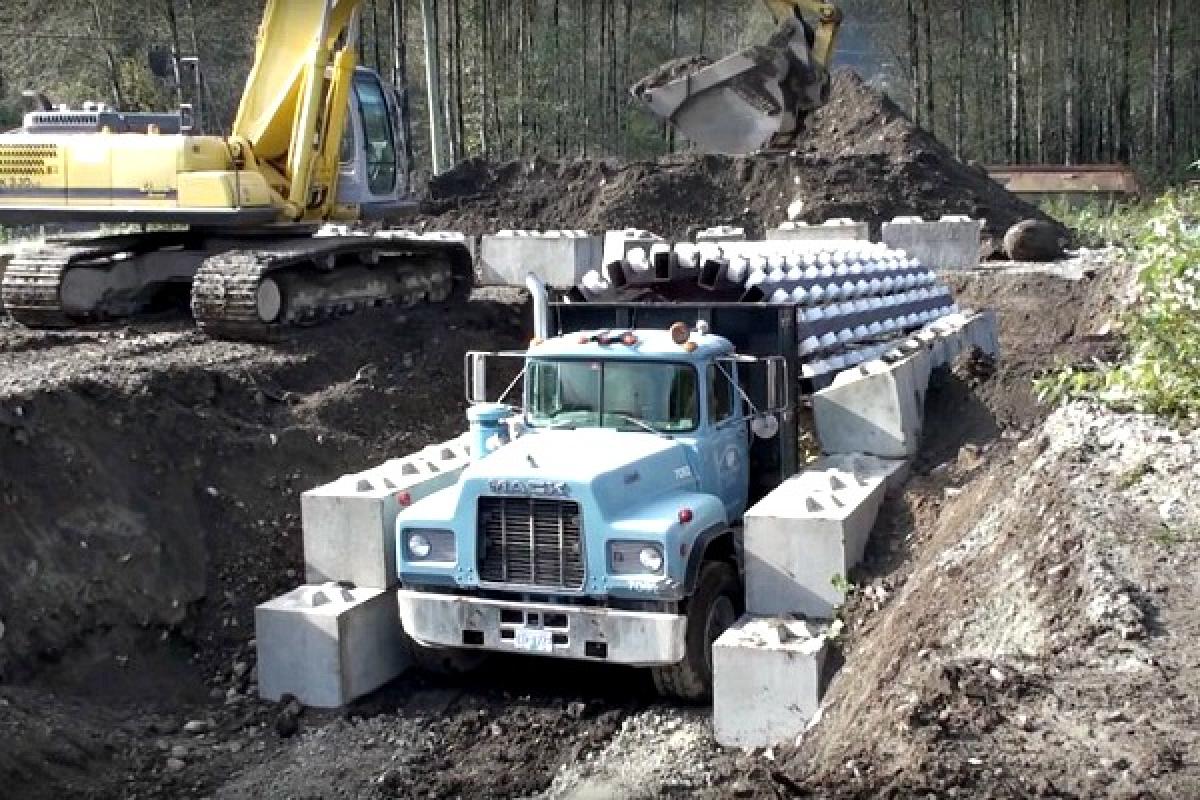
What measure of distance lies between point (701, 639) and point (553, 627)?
873mm

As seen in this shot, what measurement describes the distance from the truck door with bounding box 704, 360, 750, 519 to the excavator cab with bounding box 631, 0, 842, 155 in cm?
1244

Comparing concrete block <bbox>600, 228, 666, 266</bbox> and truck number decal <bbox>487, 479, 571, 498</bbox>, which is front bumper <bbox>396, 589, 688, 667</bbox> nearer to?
truck number decal <bbox>487, 479, 571, 498</bbox>

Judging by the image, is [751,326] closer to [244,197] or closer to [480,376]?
[480,376]

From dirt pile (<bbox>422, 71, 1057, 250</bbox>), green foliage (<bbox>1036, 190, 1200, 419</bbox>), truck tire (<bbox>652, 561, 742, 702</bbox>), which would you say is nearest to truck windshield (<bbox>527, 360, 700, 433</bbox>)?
truck tire (<bbox>652, 561, 742, 702</bbox>)

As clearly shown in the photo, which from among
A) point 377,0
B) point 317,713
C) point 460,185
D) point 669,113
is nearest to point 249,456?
point 317,713

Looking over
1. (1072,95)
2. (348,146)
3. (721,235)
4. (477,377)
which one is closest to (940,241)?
(721,235)

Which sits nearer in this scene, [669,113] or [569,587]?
[569,587]

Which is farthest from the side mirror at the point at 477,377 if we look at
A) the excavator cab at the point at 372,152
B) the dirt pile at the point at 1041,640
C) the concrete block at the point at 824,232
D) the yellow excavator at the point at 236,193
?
the concrete block at the point at 824,232

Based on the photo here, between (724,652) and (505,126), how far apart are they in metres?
30.8

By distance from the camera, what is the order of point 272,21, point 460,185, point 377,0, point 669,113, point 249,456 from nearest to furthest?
point 249,456, point 272,21, point 669,113, point 460,185, point 377,0

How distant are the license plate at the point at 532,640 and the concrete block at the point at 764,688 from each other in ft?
3.06

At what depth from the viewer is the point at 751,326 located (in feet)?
34.0

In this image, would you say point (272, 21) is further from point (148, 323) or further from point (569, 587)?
point (569, 587)

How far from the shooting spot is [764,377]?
31.4 ft
